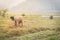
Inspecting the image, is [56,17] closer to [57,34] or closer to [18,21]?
[57,34]

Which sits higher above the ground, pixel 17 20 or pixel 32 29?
pixel 17 20

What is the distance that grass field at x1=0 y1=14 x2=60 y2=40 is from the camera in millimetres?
1969

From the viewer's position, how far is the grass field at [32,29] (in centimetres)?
197

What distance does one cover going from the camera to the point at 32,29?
2.04 meters

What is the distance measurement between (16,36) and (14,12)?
1.24 feet

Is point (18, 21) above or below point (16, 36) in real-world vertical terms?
above

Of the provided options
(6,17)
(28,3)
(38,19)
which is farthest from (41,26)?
(6,17)

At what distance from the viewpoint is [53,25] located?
210 centimetres

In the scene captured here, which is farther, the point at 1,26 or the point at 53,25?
the point at 53,25

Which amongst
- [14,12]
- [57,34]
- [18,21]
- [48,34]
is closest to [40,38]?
[48,34]

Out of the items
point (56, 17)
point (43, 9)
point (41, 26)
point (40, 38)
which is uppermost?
point (43, 9)

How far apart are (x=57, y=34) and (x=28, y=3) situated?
0.68 metres

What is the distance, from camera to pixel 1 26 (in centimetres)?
198

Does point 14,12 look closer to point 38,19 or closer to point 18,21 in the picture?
point 18,21
